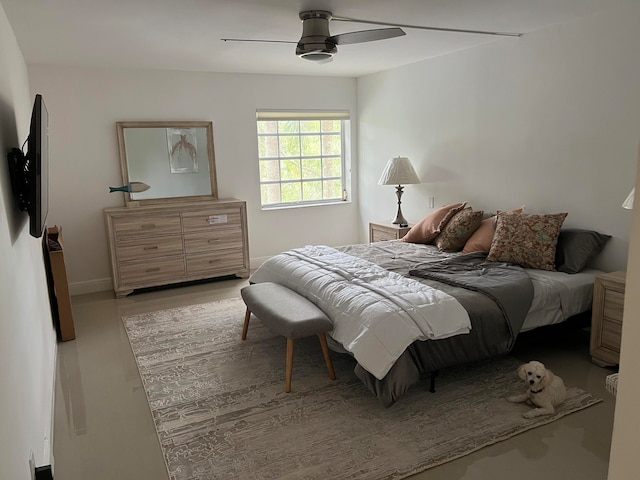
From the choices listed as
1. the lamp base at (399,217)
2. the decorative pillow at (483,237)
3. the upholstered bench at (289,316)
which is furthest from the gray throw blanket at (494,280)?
the lamp base at (399,217)

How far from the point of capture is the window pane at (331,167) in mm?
6543

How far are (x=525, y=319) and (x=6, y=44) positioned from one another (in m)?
3.71

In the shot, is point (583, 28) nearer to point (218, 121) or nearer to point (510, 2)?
point (510, 2)

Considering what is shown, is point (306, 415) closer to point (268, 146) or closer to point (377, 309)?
point (377, 309)

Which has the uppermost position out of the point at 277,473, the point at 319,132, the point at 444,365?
the point at 319,132

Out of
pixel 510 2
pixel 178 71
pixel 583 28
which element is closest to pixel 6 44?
pixel 178 71

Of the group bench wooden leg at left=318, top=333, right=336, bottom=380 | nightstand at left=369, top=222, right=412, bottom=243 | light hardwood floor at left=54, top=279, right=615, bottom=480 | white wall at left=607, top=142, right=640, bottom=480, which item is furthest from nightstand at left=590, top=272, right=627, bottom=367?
white wall at left=607, top=142, right=640, bottom=480

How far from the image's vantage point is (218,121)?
5652mm

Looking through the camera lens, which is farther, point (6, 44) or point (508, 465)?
point (6, 44)

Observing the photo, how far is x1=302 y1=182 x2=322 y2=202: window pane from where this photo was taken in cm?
647

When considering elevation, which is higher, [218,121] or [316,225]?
[218,121]

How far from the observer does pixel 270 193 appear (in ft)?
20.5

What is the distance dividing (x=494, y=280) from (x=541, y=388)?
32.2 inches

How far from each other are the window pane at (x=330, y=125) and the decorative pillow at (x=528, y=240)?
3.19 meters
